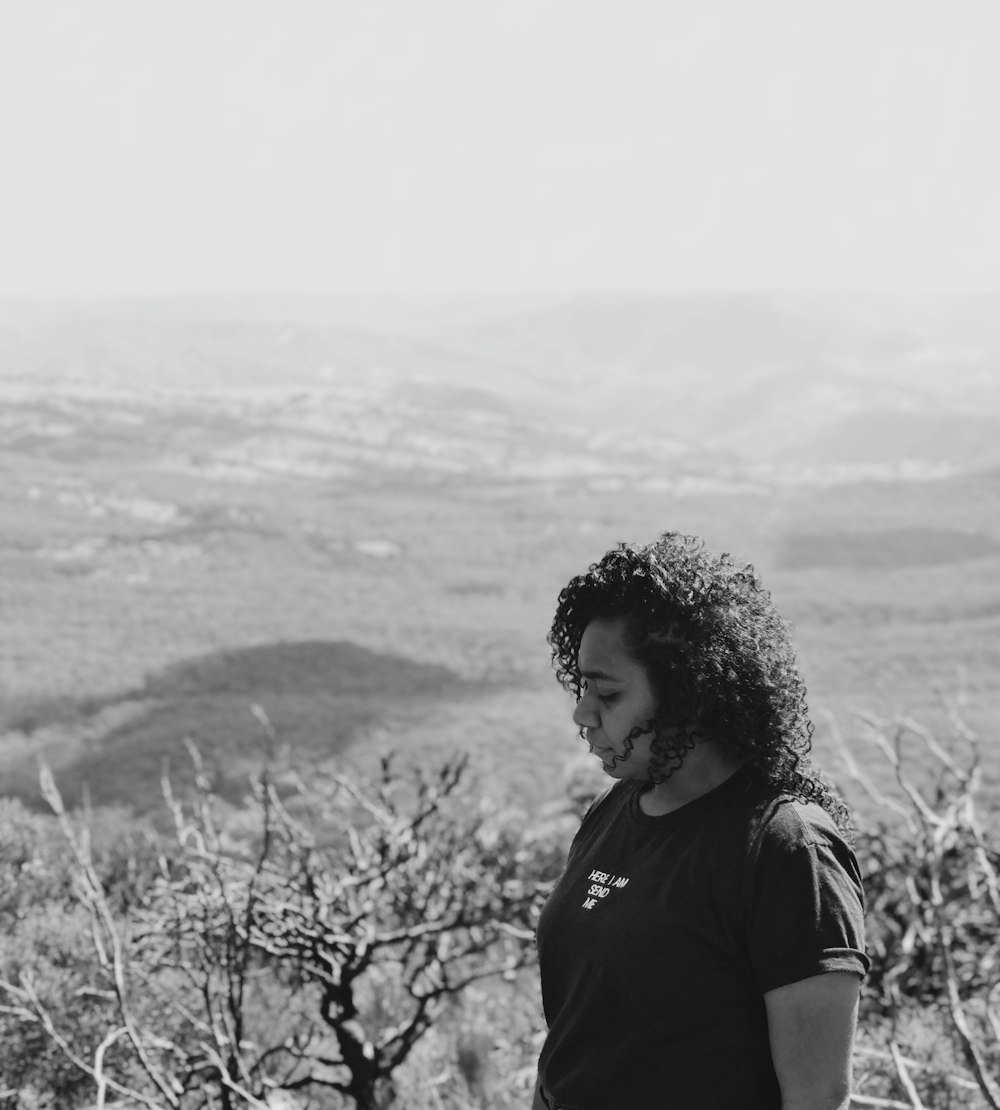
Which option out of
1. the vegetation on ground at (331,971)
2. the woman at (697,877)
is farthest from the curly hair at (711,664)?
the vegetation on ground at (331,971)

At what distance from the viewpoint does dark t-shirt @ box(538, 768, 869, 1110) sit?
109cm

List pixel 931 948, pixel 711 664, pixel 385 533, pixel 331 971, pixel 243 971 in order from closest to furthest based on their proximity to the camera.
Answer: pixel 711 664, pixel 243 971, pixel 331 971, pixel 931 948, pixel 385 533

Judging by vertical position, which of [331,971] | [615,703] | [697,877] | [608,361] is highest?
[608,361]

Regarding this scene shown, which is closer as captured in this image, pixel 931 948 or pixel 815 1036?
pixel 815 1036

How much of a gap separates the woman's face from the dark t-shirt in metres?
0.08

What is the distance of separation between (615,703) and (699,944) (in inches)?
10.4

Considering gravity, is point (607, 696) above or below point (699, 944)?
above

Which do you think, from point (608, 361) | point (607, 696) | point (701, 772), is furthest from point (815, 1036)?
point (608, 361)

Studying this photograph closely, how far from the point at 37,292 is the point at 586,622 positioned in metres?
73.6

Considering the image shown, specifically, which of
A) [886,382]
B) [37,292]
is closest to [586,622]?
[886,382]

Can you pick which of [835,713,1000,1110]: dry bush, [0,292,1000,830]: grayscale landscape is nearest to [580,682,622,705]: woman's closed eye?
[0,292,1000,830]: grayscale landscape

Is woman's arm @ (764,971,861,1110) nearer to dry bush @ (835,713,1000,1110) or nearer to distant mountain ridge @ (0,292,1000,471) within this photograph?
dry bush @ (835,713,1000,1110)

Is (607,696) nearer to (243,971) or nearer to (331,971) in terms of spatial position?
(243,971)

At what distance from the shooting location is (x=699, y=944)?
3.79 feet
